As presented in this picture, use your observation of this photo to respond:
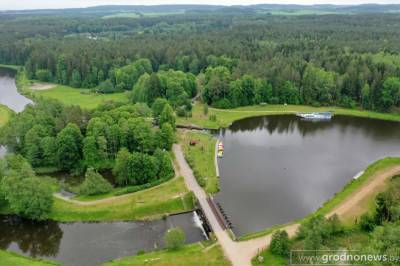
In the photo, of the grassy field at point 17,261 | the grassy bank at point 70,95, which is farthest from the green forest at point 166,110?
the grassy field at point 17,261

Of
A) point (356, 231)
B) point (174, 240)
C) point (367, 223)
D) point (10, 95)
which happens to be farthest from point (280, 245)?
point (10, 95)

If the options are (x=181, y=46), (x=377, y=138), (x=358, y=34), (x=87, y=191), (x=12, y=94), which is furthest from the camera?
(x=358, y=34)

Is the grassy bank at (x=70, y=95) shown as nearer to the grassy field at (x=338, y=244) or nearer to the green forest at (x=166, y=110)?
the green forest at (x=166, y=110)

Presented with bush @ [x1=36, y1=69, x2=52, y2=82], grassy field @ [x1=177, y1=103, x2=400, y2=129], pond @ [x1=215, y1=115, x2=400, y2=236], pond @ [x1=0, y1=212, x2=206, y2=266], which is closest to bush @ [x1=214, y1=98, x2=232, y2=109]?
grassy field @ [x1=177, y1=103, x2=400, y2=129]

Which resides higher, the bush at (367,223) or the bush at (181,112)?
the bush at (181,112)

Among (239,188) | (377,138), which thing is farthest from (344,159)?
(239,188)

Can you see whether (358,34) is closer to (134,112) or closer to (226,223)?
(134,112)
